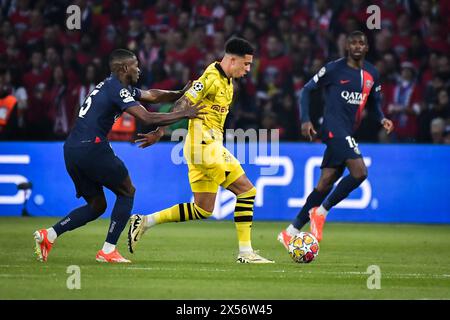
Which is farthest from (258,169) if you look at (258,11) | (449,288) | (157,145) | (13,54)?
(449,288)

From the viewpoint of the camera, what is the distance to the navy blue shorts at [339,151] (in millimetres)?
12281

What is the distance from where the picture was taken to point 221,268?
391 inches

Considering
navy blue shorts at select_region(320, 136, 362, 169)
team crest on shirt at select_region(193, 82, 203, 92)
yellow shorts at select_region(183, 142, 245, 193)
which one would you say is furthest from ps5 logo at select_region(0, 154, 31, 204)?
team crest on shirt at select_region(193, 82, 203, 92)

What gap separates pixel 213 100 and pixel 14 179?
7194 mm

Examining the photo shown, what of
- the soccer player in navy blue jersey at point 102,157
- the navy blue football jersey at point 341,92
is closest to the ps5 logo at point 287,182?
the navy blue football jersey at point 341,92

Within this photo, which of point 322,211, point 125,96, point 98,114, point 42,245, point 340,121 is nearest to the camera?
point 125,96

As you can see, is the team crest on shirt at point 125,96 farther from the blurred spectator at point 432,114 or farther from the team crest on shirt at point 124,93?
the blurred spectator at point 432,114

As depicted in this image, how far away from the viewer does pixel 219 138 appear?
420 inches

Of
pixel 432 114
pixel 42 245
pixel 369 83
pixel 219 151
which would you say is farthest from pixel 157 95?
pixel 432 114

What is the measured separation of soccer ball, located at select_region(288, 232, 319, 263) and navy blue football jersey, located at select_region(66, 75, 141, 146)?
224 centimetres

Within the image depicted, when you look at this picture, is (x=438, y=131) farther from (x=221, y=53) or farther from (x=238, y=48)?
(x=238, y=48)

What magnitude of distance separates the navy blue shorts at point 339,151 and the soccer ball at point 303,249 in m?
1.99

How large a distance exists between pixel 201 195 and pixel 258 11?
10.7m
